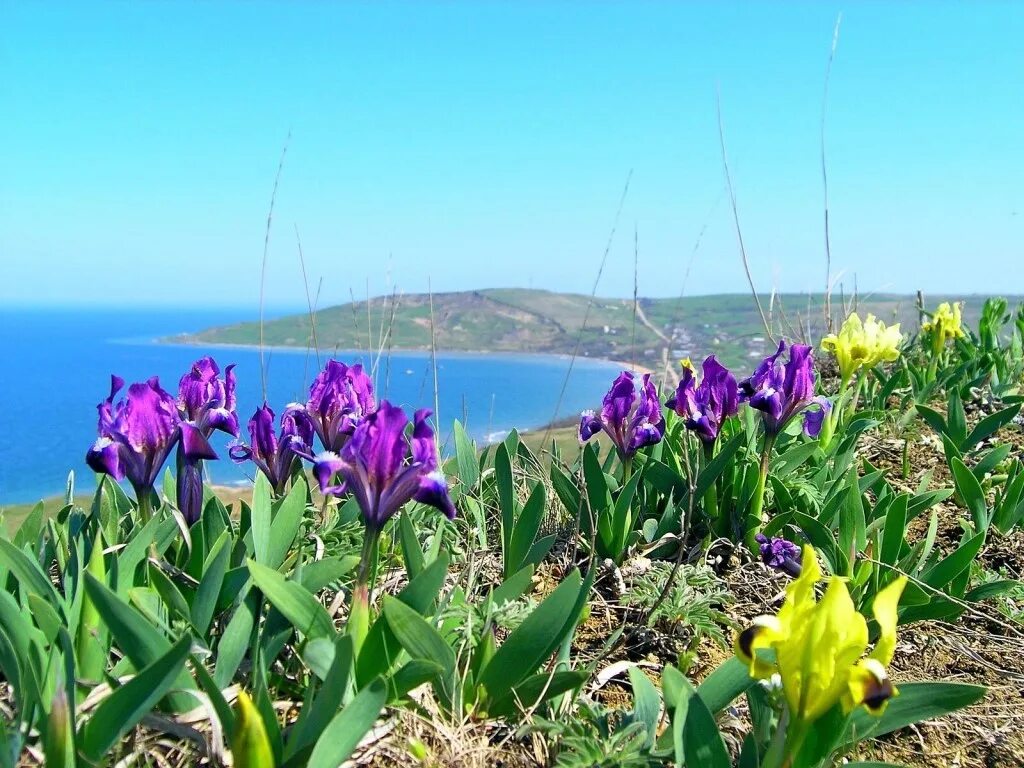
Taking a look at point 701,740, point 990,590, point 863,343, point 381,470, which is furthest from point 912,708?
point 863,343

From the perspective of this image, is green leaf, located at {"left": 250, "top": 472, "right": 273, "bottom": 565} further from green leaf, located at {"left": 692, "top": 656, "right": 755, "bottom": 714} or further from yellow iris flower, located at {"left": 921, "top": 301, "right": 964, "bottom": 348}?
yellow iris flower, located at {"left": 921, "top": 301, "right": 964, "bottom": 348}

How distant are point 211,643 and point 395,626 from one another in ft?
2.05

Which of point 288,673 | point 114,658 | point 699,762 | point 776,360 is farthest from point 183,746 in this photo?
point 776,360

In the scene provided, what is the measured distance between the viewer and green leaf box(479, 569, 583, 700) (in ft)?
6.32

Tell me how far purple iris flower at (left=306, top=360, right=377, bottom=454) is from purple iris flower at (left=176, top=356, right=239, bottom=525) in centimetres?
27

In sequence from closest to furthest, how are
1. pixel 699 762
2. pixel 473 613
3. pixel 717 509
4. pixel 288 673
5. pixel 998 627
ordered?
1. pixel 699 762
2. pixel 288 673
3. pixel 473 613
4. pixel 998 627
5. pixel 717 509

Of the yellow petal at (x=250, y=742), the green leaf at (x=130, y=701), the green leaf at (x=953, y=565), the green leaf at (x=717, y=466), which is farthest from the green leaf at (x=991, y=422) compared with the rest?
the green leaf at (x=130, y=701)

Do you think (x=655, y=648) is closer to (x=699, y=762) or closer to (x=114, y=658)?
(x=699, y=762)

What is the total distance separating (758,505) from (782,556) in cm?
33

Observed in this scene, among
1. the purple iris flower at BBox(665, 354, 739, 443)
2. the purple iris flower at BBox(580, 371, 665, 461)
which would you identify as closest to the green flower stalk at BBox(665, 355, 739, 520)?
the purple iris flower at BBox(665, 354, 739, 443)

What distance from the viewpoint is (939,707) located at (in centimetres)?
186

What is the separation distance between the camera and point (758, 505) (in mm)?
3158

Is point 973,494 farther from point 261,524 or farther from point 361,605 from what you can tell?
point 261,524

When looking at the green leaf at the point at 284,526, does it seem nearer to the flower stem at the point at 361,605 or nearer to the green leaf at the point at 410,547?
the green leaf at the point at 410,547
